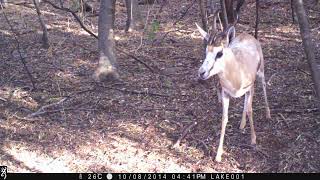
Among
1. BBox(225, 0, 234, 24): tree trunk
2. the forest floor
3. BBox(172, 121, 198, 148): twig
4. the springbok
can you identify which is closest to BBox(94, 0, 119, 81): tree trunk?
the forest floor

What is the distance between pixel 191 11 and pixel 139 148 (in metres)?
7.98

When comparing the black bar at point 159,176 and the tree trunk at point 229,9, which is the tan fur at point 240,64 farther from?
the tree trunk at point 229,9

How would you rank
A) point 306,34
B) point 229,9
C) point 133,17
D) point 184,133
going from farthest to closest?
point 133,17
point 229,9
point 184,133
point 306,34

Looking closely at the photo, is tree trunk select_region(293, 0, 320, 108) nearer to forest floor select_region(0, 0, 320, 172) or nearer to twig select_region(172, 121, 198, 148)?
→ forest floor select_region(0, 0, 320, 172)

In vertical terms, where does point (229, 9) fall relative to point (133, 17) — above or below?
above

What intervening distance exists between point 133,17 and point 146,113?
519 centimetres

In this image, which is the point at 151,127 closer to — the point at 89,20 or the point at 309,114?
the point at 309,114

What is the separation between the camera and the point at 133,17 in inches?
454

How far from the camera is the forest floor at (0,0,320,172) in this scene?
5.52 metres

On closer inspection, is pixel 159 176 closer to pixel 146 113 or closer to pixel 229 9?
pixel 146 113

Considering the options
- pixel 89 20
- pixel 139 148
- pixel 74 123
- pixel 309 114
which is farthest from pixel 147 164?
pixel 89 20

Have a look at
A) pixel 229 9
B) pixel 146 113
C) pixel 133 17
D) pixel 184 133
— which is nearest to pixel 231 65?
pixel 184 133

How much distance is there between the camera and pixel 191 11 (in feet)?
43.4

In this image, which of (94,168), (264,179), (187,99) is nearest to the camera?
(264,179)
